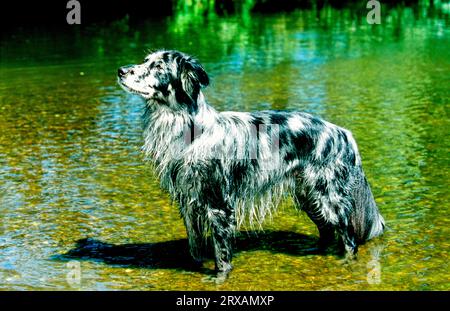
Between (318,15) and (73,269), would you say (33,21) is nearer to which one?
(318,15)

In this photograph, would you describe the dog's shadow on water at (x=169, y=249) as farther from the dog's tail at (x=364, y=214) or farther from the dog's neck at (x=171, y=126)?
the dog's neck at (x=171, y=126)

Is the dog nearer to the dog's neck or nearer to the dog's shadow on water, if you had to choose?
the dog's neck

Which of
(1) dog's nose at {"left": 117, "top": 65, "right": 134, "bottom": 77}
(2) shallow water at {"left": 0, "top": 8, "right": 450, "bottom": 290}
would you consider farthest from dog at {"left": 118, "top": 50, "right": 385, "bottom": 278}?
(2) shallow water at {"left": 0, "top": 8, "right": 450, "bottom": 290}

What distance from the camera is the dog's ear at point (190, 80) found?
658 centimetres

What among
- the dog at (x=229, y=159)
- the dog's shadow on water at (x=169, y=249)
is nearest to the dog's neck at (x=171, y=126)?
the dog at (x=229, y=159)

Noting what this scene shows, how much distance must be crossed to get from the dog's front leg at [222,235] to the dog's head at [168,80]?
0.91 metres

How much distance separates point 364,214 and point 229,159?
1.46 metres

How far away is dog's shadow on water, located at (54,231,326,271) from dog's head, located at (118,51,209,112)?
147 centimetres

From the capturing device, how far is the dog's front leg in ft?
22.1

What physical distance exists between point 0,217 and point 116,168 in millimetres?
2158
